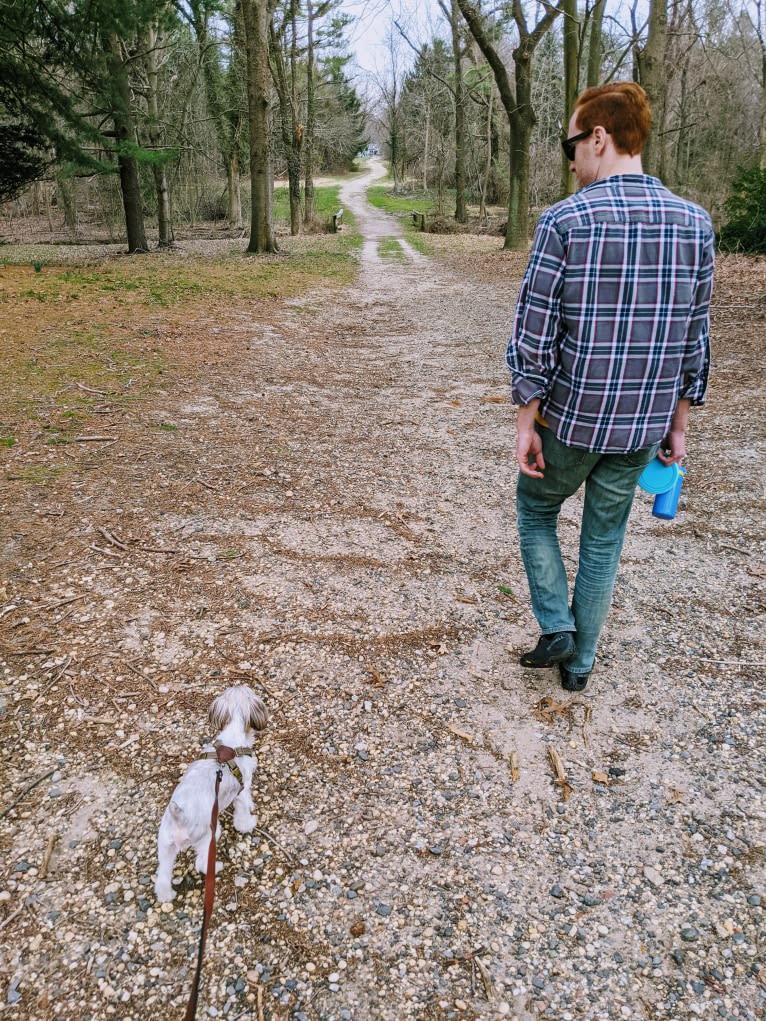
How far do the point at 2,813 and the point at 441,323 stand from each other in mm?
9354

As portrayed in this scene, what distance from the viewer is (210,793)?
1983 millimetres

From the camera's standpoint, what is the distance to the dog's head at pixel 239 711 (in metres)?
2.17

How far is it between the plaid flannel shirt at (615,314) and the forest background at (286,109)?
1301 centimetres

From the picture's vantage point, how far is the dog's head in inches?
85.5

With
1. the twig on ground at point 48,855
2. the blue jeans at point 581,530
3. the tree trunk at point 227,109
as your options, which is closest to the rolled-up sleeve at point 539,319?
the blue jeans at point 581,530

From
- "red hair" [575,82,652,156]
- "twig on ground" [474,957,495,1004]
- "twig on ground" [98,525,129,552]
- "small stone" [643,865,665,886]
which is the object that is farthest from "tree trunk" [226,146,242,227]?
"twig on ground" [474,957,495,1004]

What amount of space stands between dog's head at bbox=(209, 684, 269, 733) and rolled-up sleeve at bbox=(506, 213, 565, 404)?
1322 millimetres

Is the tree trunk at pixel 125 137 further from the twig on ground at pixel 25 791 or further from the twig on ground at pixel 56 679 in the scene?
the twig on ground at pixel 25 791

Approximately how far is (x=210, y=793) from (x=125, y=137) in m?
17.6

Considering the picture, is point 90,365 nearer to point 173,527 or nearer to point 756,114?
point 173,527

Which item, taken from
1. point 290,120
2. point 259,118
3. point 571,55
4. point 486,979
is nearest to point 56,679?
point 486,979

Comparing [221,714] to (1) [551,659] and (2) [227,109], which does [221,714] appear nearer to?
(1) [551,659]

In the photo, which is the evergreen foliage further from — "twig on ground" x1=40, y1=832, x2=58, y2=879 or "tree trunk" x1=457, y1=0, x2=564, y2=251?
"twig on ground" x1=40, y1=832, x2=58, y2=879

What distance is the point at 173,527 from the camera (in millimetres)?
4090
